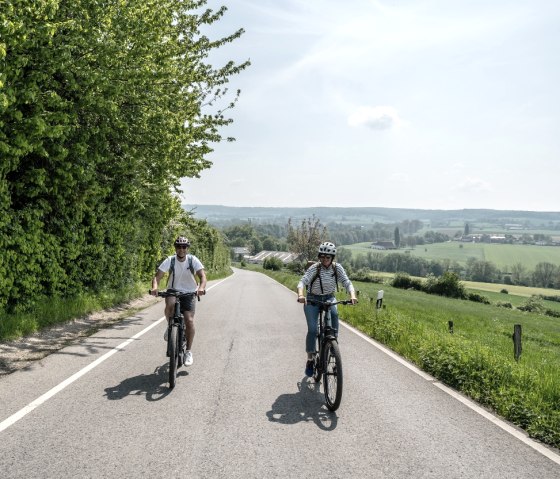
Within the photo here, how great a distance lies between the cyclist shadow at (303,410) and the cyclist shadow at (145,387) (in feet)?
4.96

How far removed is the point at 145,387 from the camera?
6309 mm

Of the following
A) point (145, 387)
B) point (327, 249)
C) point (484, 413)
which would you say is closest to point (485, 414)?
point (484, 413)

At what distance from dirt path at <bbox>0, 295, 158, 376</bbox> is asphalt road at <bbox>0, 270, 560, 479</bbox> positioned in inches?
13.4

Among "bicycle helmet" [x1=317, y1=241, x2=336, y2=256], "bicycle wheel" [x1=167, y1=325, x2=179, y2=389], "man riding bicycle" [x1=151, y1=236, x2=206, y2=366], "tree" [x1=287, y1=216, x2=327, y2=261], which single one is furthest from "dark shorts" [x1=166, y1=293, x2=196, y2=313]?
"tree" [x1=287, y1=216, x2=327, y2=261]

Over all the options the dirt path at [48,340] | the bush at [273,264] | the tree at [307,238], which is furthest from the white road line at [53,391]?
the bush at [273,264]

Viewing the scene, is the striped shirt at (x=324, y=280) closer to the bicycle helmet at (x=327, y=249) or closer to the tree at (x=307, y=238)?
the bicycle helmet at (x=327, y=249)

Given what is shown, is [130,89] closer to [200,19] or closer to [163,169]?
[163,169]

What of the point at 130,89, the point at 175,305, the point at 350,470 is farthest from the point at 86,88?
the point at 350,470

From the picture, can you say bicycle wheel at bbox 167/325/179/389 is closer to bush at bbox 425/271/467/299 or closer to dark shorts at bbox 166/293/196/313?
dark shorts at bbox 166/293/196/313

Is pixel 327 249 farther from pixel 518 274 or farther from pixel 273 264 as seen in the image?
pixel 518 274

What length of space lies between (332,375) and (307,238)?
73934 millimetres

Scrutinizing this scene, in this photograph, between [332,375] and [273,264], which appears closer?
[332,375]

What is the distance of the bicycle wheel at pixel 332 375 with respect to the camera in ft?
18.2

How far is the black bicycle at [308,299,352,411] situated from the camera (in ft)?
18.4
